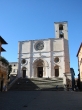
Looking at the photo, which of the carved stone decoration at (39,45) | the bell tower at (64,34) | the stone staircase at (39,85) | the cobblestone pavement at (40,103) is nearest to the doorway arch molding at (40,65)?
the carved stone decoration at (39,45)

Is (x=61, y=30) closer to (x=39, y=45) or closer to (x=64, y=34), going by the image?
(x=64, y=34)

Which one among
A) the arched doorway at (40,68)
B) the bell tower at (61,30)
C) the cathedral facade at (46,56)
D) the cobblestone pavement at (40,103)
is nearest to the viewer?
the cobblestone pavement at (40,103)

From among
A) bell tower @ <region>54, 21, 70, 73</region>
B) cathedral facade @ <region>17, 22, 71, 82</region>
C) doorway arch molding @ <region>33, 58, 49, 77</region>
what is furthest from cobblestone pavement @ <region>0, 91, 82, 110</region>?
doorway arch molding @ <region>33, 58, 49, 77</region>

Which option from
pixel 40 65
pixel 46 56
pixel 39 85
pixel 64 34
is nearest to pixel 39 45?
pixel 46 56

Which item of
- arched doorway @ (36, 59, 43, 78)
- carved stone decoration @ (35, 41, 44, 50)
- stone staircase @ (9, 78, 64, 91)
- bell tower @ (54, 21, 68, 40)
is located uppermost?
bell tower @ (54, 21, 68, 40)

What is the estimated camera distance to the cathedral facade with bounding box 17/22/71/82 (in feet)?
141

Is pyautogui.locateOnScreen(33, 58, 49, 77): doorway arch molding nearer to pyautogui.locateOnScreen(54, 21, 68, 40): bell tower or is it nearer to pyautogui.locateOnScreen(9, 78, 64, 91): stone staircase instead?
pyautogui.locateOnScreen(9, 78, 64, 91): stone staircase

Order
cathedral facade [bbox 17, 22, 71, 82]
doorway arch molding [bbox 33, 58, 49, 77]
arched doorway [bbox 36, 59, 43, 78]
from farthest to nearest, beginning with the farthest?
arched doorway [bbox 36, 59, 43, 78] < doorway arch molding [bbox 33, 58, 49, 77] < cathedral facade [bbox 17, 22, 71, 82]

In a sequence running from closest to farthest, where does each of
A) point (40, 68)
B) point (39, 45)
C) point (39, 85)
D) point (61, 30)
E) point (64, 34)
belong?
point (39, 85), point (40, 68), point (64, 34), point (39, 45), point (61, 30)

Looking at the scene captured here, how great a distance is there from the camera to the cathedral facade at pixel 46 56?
1688 inches

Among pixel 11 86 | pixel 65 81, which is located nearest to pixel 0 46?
pixel 11 86

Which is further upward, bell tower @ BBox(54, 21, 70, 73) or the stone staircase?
bell tower @ BBox(54, 21, 70, 73)

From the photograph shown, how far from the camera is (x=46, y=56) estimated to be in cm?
4450

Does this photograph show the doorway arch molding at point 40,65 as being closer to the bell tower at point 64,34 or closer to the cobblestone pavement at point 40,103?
the bell tower at point 64,34
